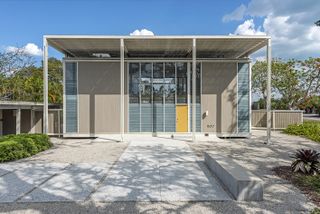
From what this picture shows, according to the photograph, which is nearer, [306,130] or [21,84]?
[306,130]

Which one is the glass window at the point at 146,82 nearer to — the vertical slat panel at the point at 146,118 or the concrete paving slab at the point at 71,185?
the vertical slat panel at the point at 146,118

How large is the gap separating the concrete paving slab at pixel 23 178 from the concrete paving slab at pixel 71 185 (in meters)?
0.23

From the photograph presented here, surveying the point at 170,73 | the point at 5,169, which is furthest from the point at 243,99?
the point at 5,169

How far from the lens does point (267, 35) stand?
11789 mm

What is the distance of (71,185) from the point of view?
5.23m

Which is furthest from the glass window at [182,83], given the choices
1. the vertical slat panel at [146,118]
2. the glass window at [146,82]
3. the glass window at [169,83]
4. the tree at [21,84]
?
the tree at [21,84]

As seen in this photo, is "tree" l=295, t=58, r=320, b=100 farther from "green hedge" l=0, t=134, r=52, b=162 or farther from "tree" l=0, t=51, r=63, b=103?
"tree" l=0, t=51, r=63, b=103

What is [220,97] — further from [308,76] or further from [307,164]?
[308,76]

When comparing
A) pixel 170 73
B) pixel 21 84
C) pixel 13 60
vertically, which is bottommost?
pixel 21 84

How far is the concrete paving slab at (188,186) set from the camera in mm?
4531

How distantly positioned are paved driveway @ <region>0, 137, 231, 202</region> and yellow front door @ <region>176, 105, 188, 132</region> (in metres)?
5.92

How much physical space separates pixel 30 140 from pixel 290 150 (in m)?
10.4

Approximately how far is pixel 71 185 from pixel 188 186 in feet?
8.35

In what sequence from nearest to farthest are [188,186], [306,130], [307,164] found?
[188,186] → [307,164] → [306,130]
